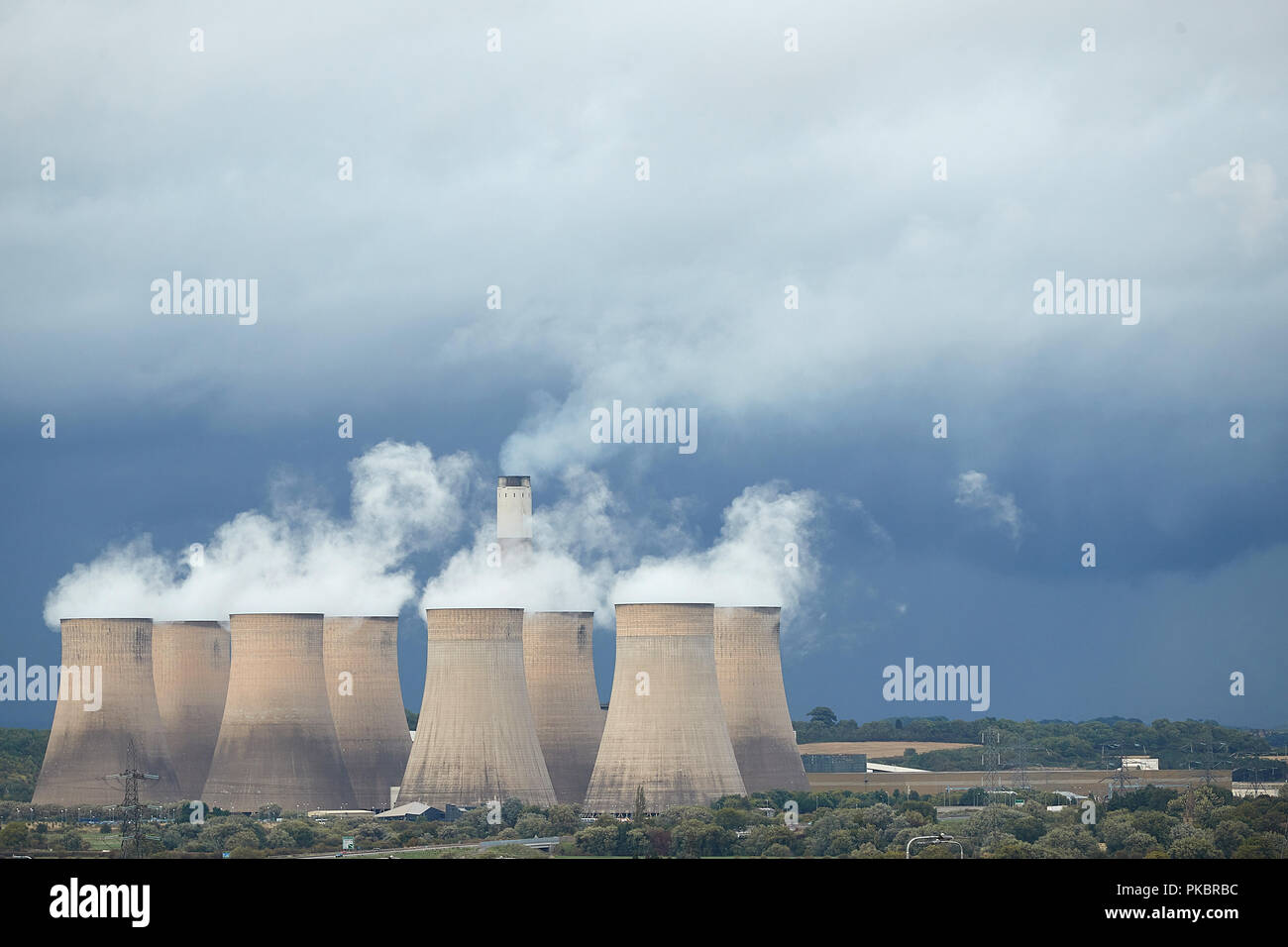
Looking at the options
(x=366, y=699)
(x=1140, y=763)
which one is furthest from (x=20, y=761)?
(x=1140, y=763)

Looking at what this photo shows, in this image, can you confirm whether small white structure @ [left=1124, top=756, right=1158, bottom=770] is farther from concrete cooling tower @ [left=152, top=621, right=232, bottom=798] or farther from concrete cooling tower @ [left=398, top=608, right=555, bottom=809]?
concrete cooling tower @ [left=152, top=621, right=232, bottom=798]

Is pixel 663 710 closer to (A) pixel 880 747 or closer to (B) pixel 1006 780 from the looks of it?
(B) pixel 1006 780

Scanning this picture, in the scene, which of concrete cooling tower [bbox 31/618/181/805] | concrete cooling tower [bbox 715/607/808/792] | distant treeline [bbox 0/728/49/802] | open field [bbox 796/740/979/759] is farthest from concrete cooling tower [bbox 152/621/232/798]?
open field [bbox 796/740/979/759]

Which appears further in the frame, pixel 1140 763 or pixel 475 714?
pixel 1140 763

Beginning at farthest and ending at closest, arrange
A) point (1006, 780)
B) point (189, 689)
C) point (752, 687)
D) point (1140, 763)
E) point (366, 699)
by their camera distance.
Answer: point (1140, 763) < point (1006, 780) < point (189, 689) < point (366, 699) < point (752, 687)

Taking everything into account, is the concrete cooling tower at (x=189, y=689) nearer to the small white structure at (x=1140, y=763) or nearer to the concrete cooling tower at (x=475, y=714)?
A: the concrete cooling tower at (x=475, y=714)
